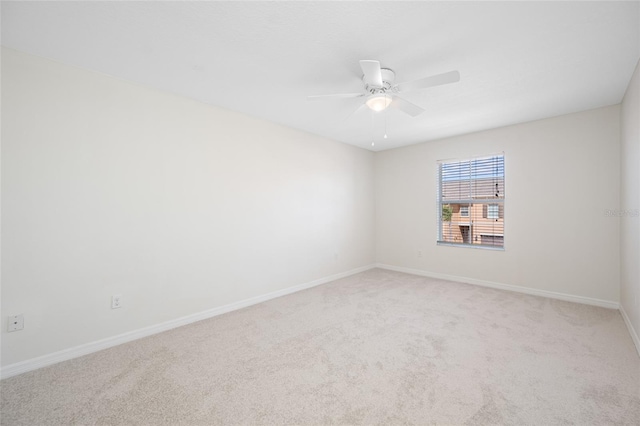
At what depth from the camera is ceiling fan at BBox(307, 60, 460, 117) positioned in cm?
191

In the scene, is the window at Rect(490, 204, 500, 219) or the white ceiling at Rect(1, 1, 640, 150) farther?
the window at Rect(490, 204, 500, 219)

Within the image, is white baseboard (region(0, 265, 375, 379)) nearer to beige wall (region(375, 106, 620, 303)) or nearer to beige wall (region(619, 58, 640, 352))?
beige wall (region(375, 106, 620, 303))

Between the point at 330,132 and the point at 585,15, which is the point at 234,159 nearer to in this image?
the point at 330,132

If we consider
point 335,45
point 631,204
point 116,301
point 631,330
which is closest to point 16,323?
point 116,301

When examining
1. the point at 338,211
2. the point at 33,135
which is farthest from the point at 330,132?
the point at 33,135

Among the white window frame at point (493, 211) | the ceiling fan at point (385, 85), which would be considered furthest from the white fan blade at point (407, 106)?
the white window frame at point (493, 211)

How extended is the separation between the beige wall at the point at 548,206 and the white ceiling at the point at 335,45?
60 cm

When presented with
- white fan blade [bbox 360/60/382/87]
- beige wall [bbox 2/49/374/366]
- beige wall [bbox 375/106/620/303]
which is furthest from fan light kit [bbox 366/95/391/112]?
beige wall [bbox 375/106/620/303]

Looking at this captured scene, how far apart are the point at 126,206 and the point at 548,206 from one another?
4960 millimetres

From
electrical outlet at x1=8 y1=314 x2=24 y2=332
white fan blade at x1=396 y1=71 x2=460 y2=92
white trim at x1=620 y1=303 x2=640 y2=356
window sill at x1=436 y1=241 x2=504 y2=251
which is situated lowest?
white trim at x1=620 y1=303 x2=640 y2=356

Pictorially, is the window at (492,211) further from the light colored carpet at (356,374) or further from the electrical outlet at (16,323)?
the electrical outlet at (16,323)

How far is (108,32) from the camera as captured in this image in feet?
6.16

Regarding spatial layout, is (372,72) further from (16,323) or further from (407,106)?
(16,323)

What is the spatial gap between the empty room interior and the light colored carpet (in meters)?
0.02
